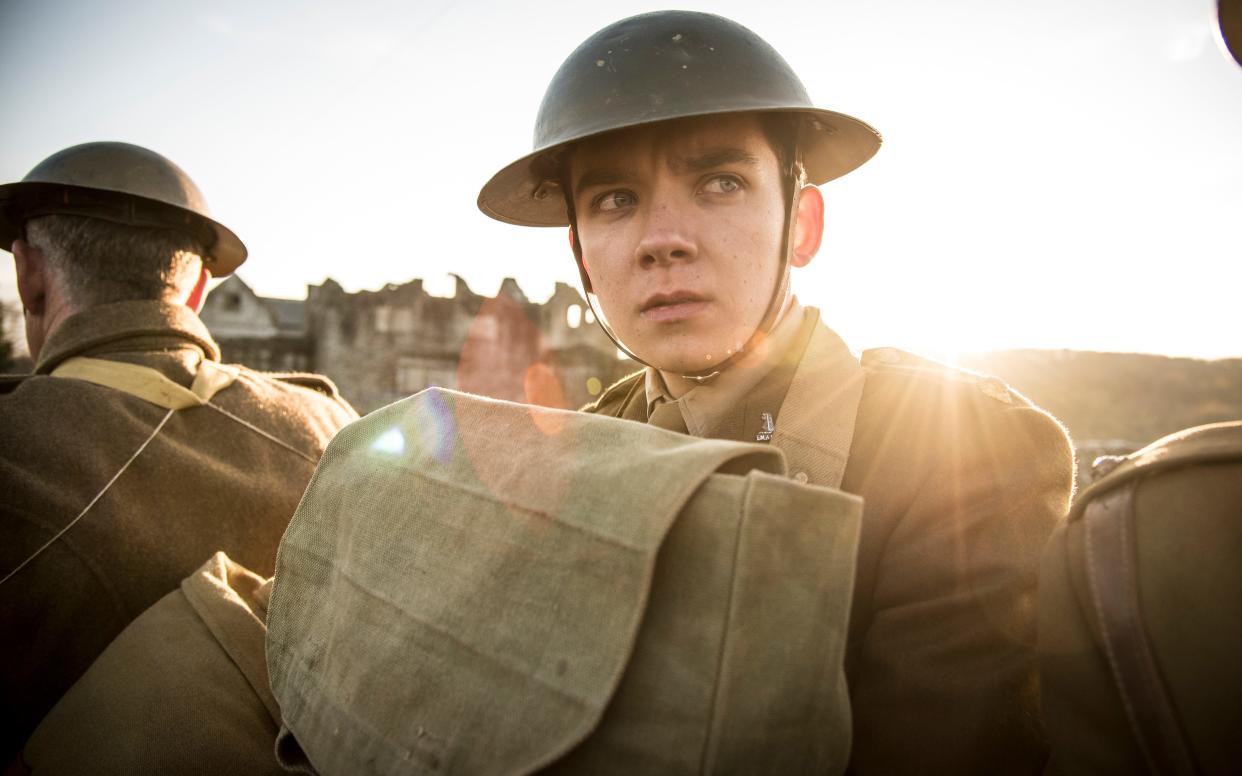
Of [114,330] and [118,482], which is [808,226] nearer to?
[118,482]

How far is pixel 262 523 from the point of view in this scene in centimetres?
270

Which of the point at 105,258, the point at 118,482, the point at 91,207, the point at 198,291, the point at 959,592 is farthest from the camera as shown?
the point at 198,291

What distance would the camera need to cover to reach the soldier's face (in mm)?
1817

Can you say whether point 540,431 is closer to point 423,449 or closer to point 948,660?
point 423,449

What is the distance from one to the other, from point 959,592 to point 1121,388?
79.0ft

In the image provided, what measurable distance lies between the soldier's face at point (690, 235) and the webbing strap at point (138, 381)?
6.27 ft

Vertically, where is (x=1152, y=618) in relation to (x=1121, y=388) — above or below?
above

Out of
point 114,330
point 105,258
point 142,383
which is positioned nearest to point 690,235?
point 142,383

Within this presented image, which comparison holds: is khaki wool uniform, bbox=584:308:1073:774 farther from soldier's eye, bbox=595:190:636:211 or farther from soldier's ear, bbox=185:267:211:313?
soldier's ear, bbox=185:267:211:313

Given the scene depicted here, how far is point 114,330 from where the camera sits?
2832 mm

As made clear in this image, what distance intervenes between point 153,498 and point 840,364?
2.47 meters

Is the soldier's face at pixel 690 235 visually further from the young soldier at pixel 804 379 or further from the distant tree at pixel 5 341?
the distant tree at pixel 5 341

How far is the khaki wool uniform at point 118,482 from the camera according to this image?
2.12m

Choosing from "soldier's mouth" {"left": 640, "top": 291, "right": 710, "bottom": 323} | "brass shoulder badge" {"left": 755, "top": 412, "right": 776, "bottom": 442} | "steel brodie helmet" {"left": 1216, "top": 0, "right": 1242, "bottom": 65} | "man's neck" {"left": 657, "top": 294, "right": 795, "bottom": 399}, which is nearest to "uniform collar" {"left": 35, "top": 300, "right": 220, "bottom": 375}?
"soldier's mouth" {"left": 640, "top": 291, "right": 710, "bottom": 323}
